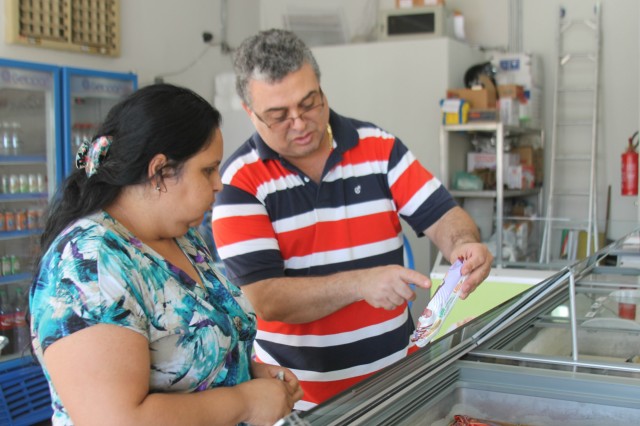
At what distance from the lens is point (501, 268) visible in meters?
3.47

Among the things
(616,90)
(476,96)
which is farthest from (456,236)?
(616,90)

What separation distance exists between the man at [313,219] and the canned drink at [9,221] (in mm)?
2981

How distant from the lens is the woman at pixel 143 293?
1.16 metres

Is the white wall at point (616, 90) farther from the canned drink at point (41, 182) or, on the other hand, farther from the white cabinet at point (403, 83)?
the canned drink at point (41, 182)

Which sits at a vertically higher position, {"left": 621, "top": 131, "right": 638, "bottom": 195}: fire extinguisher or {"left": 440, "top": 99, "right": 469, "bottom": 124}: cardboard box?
{"left": 440, "top": 99, "right": 469, "bottom": 124}: cardboard box

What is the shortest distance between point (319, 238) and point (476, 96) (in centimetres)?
377

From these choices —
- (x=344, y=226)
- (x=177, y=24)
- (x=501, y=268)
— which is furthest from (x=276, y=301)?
(x=177, y=24)

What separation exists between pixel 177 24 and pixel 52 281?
5444 millimetres

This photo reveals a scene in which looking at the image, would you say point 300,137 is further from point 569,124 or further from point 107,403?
point 569,124

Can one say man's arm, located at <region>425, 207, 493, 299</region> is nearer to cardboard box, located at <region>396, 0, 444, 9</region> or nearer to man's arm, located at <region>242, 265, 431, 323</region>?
man's arm, located at <region>242, 265, 431, 323</region>

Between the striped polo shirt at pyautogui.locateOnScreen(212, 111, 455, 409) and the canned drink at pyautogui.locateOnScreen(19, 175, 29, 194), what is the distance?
307 cm

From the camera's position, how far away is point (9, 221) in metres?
4.57

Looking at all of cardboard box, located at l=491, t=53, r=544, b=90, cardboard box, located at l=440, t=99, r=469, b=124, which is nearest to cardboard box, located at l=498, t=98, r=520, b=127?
cardboard box, located at l=440, t=99, r=469, b=124

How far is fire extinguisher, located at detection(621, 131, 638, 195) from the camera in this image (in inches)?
229
